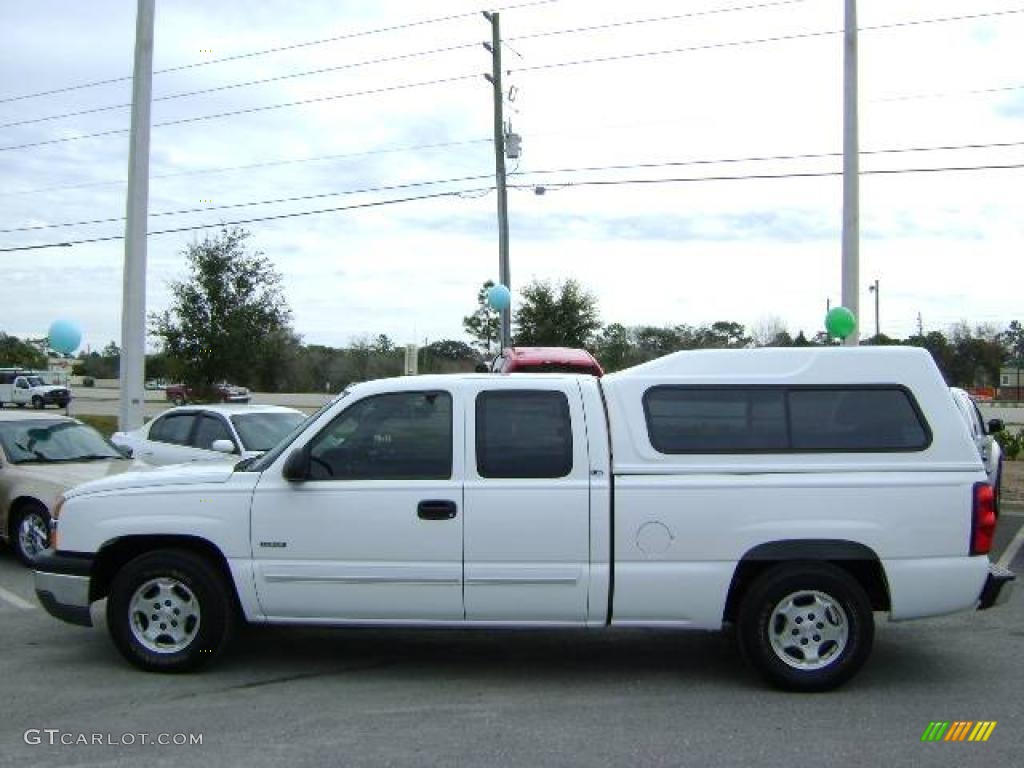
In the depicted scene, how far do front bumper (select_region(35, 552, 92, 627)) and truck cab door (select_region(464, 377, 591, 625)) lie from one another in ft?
7.58

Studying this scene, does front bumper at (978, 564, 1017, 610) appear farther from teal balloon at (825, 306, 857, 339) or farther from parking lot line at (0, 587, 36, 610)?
teal balloon at (825, 306, 857, 339)

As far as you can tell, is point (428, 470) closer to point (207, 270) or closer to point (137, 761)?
point (137, 761)

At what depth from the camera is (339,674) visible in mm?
6176

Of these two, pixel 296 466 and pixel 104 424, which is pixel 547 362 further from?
pixel 104 424

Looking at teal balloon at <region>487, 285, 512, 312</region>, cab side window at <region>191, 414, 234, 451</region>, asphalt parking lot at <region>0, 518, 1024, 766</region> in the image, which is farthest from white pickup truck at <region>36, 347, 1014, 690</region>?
teal balloon at <region>487, 285, 512, 312</region>

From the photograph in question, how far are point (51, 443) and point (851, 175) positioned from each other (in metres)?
12.6

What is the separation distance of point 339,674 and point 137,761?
164 centimetres

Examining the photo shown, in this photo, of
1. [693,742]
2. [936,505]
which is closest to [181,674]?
[693,742]

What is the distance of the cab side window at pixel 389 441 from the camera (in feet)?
19.3

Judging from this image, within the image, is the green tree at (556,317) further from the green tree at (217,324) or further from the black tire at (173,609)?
the black tire at (173,609)

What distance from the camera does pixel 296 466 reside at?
5.83 m

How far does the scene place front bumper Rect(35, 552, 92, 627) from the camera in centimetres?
608

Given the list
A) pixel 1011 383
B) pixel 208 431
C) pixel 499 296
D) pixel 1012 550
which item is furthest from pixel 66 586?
pixel 1011 383

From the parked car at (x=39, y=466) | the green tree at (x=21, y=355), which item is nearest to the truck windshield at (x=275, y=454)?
the parked car at (x=39, y=466)
